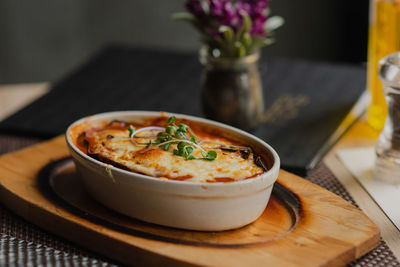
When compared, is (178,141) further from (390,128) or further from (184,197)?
(390,128)

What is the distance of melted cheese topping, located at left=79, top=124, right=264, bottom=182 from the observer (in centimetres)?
100

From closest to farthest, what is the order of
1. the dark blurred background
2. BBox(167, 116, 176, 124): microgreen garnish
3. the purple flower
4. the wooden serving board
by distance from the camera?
the wooden serving board < BBox(167, 116, 176, 124): microgreen garnish < the purple flower < the dark blurred background

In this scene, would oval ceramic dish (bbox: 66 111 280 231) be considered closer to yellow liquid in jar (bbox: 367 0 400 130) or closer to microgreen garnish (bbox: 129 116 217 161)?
microgreen garnish (bbox: 129 116 217 161)

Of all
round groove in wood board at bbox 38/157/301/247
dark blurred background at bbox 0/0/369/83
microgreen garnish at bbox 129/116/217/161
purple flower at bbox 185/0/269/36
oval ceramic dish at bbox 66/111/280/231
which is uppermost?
purple flower at bbox 185/0/269/36

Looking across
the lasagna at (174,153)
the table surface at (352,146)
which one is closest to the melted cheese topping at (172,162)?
the lasagna at (174,153)

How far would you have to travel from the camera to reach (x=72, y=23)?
371cm

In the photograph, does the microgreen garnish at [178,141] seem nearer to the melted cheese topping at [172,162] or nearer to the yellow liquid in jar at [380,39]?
the melted cheese topping at [172,162]

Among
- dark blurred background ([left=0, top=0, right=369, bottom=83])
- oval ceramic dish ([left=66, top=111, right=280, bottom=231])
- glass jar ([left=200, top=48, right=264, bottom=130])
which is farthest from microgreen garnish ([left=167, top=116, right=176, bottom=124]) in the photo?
dark blurred background ([left=0, top=0, right=369, bottom=83])

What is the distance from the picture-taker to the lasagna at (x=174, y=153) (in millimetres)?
1010

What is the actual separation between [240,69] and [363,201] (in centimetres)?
51

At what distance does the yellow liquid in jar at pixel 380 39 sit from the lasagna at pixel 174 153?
57 cm

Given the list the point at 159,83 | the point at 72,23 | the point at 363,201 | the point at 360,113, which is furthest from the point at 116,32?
the point at 363,201

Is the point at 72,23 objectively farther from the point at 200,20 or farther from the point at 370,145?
the point at 370,145

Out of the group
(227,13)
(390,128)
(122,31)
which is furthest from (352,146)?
(122,31)
